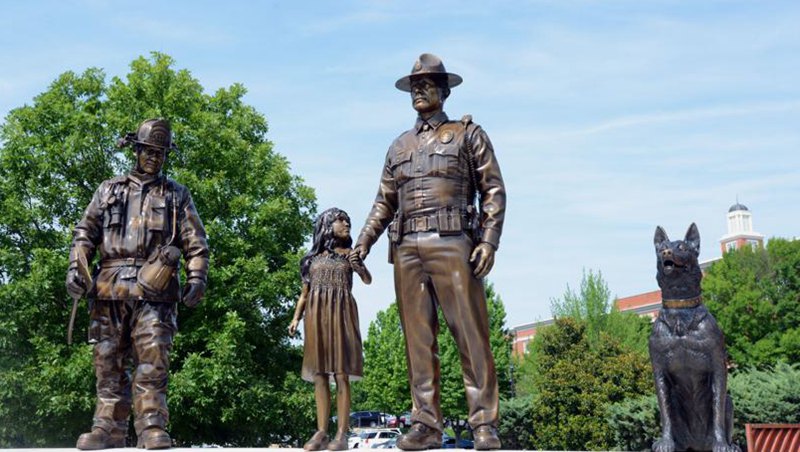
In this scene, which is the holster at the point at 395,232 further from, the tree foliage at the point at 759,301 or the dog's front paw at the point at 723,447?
the tree foliage at the point at 759,301

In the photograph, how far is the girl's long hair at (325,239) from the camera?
302 inches

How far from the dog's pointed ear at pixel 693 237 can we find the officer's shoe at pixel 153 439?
435cm

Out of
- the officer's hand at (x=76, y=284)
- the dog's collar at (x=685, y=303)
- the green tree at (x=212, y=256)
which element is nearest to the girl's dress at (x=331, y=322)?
the officer's hand at (x=76, y=284)

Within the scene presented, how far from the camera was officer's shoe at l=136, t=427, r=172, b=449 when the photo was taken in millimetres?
7031

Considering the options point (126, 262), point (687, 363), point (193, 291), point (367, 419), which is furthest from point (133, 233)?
point (367, 419)

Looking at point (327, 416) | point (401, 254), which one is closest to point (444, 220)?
point (401, 254)

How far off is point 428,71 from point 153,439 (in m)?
3.70

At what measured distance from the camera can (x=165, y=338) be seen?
7.48 meters

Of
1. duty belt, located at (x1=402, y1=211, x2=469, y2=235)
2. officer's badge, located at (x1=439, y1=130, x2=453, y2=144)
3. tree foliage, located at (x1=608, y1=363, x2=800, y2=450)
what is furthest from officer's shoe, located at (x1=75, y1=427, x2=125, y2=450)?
tree foliage, located at (x1=608, y1=363, x2=800, y2=450)

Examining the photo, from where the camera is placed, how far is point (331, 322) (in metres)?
7.43

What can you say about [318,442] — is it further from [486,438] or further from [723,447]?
[723,447]

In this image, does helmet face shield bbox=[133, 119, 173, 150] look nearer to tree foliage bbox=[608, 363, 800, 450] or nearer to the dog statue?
the dog statue

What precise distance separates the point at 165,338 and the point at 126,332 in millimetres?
379

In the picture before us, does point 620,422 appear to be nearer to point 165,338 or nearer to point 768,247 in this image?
point 165,338
